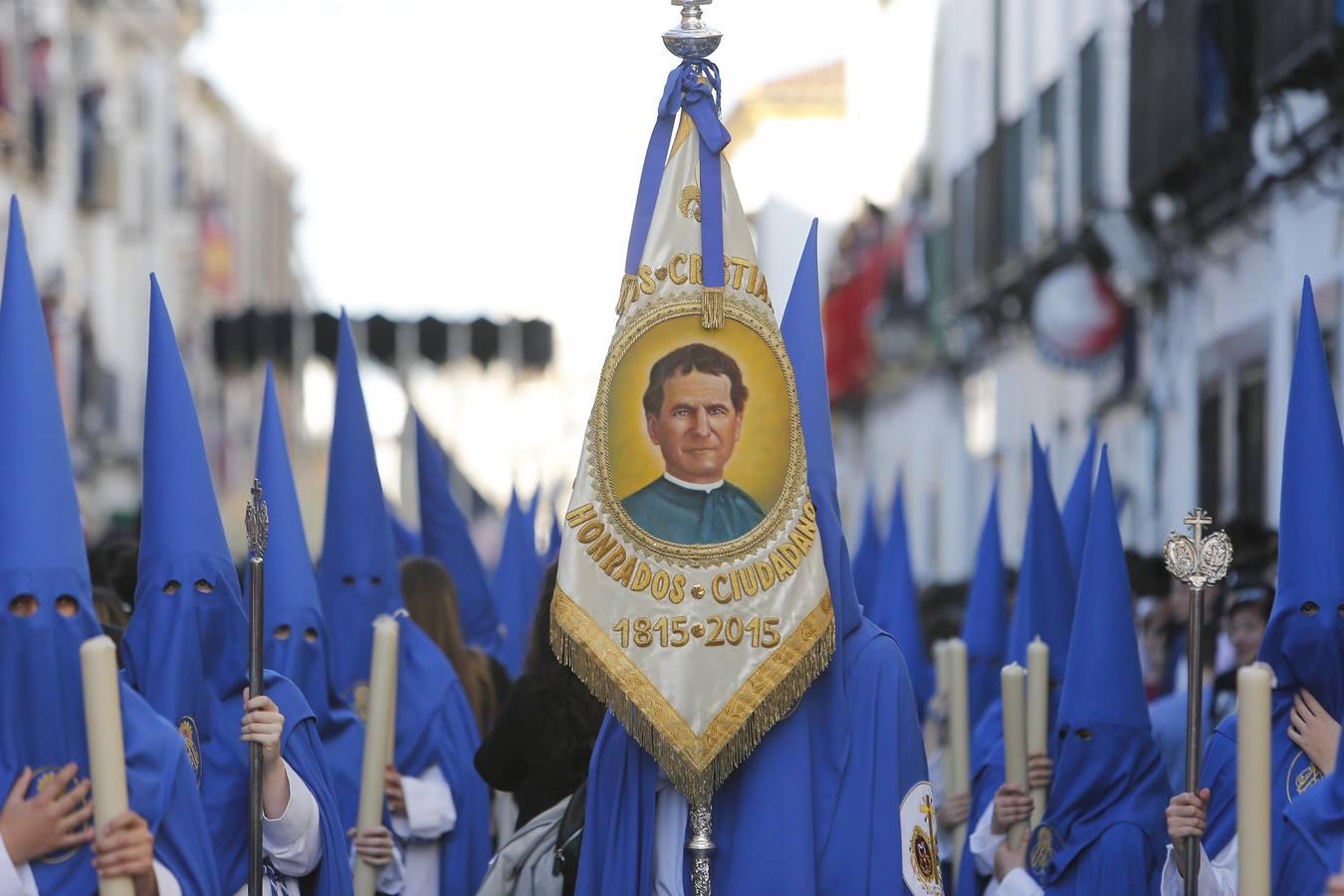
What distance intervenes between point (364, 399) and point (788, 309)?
319cm

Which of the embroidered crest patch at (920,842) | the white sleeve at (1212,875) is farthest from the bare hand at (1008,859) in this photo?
the embroidered crest patch at (920,842)

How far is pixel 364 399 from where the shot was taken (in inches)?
343

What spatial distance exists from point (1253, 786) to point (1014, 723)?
1997mm

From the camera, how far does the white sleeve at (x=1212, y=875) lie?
5895mm

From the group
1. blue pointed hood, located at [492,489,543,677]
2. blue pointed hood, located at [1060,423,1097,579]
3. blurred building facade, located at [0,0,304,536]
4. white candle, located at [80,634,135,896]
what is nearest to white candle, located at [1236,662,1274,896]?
white candle, located at [80,634,135,896]

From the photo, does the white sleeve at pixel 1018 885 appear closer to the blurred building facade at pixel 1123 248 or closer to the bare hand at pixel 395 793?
the bare hand at pixel 395 793

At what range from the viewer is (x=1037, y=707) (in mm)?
7012

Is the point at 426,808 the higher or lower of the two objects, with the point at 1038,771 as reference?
lower

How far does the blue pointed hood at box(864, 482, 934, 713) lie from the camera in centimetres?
1005

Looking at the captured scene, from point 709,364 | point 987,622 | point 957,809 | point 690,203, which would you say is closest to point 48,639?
point 709,364

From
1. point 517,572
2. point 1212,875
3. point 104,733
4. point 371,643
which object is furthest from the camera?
point 517,572

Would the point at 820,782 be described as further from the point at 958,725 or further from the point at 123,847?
the point at 958,725

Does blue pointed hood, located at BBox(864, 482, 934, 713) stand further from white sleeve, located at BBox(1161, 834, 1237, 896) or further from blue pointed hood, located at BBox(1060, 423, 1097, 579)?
white sleeve, located at BBox(1161, 834, 1237, 896)

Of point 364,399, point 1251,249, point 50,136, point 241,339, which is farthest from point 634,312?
point 50,136
